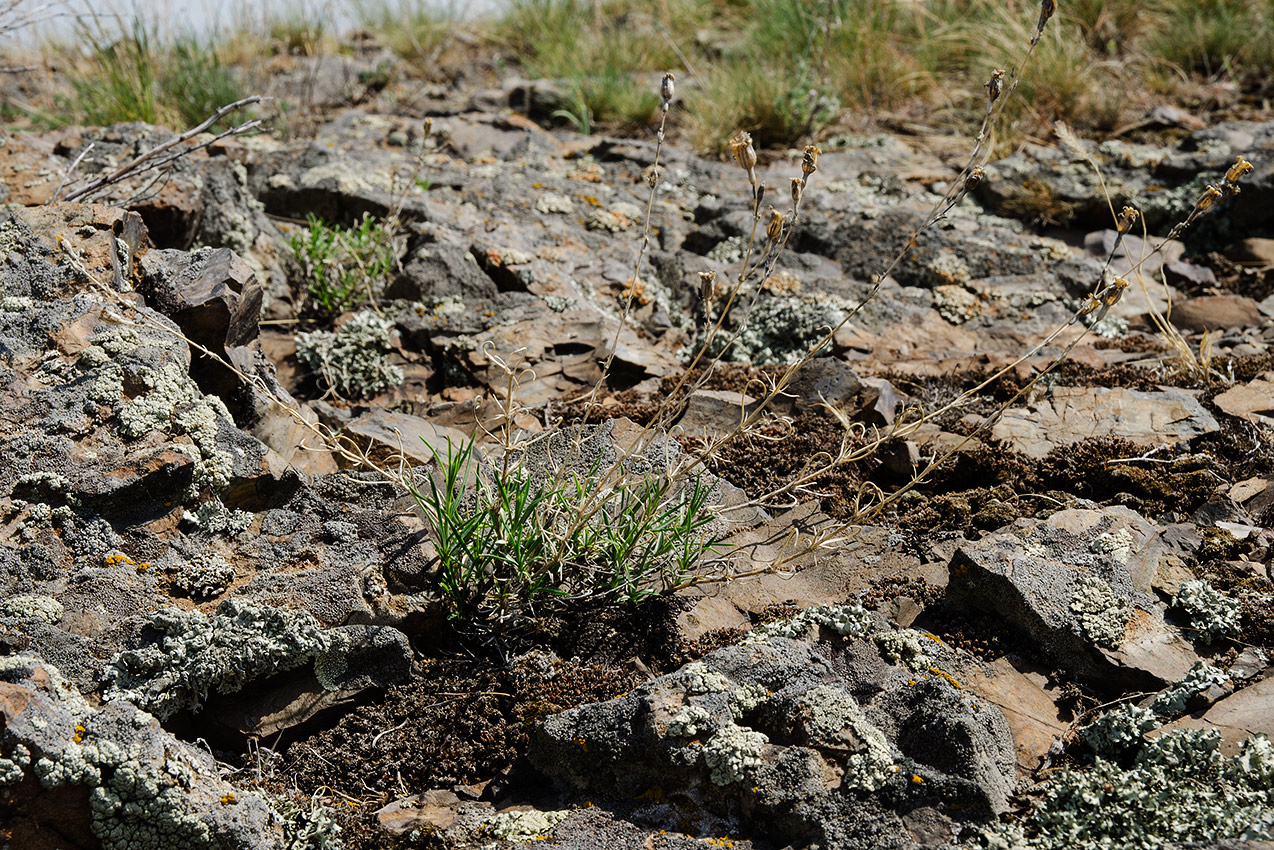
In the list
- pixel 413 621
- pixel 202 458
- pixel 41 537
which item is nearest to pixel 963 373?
pixel 413 621

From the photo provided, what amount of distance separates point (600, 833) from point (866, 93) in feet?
25.9

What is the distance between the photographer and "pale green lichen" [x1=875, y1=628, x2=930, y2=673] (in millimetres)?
3010

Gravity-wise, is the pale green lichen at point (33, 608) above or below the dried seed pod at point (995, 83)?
below

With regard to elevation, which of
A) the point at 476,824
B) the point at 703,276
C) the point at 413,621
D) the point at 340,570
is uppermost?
the point at 703,276

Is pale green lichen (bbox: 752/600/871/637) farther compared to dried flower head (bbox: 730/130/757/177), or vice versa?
pale green lichen (bbox: 752/600/871/637)

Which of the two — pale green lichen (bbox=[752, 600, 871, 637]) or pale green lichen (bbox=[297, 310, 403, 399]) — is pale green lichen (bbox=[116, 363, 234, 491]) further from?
pale green lichen (bbox=[752, 600, 871, 637])

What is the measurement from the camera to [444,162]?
6.94 metres

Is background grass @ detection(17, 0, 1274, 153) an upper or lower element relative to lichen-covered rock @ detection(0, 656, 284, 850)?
upper

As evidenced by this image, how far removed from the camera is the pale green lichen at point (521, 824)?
2605mm

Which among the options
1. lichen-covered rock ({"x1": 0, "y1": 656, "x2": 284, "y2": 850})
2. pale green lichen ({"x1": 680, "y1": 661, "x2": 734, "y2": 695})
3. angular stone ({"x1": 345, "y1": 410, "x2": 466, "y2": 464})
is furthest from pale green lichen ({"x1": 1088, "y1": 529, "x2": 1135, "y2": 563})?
lichen-covered rock ({"x1": 0, "y1": 656, "x2": 284, "y2": 850})

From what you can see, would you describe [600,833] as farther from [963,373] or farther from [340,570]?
[963,373]

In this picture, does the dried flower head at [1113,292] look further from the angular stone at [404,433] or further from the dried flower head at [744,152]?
the angular stone at [404,433]

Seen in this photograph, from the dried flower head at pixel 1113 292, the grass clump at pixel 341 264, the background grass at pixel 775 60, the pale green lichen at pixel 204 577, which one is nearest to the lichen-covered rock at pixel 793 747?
the pale green lichen at pixel 204 577

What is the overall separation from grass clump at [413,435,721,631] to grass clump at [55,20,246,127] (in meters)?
5.06
